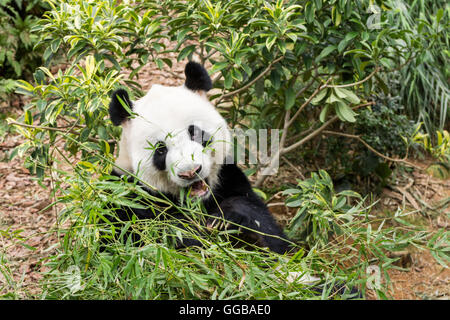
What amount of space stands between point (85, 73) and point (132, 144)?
22.0 inches

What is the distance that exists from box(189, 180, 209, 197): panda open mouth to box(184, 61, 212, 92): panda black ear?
649 mm

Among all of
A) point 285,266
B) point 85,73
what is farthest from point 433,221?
point 85,73

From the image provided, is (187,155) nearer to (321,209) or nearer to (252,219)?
(252,219)

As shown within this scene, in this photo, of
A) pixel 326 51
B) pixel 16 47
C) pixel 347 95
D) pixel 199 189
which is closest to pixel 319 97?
pixel 347 95

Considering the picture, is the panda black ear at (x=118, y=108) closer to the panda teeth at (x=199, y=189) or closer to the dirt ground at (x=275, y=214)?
the panda teeth at (x=199, y=189)

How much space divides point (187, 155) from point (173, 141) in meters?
0.13

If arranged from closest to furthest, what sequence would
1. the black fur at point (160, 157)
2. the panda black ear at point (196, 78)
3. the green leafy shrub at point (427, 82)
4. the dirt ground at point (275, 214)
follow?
the black fur at point (160, 157) < the panda black ear at point (196, 78) < the dirt ground at point (275, 214) < the green leafy shrub at point (427, 82)

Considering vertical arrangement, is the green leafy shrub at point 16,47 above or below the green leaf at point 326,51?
above

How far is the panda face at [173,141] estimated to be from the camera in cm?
263

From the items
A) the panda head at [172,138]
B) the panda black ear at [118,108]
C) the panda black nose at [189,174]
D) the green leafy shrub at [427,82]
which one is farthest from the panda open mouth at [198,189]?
the green leafy shrub at [427,82]

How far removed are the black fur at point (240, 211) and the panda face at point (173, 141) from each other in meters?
0.14

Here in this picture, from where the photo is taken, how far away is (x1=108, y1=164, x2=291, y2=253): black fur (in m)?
2.83

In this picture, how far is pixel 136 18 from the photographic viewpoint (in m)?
3.35

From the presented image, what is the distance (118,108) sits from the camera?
111 inches
